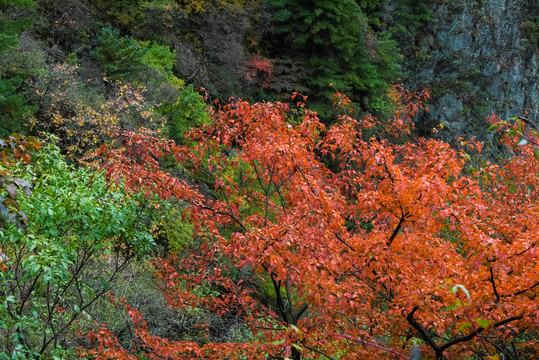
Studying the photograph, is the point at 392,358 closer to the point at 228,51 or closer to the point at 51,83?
the point at 51,83

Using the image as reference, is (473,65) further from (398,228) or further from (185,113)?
(398,228)

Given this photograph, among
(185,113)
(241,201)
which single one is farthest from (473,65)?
(241,201)

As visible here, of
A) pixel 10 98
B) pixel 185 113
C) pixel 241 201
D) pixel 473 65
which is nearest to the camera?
pixel 241 201

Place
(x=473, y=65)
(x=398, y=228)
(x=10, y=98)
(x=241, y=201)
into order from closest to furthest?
(x=398, y=228) → (x=241, y=201) → (x=10, y=98) → (x=473, y=65)

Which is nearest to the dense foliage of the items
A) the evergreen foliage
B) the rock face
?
the evergreen foliage

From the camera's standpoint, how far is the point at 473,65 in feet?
78.3

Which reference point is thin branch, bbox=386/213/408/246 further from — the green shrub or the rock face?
the rock face

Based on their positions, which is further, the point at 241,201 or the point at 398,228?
the point at 241,201

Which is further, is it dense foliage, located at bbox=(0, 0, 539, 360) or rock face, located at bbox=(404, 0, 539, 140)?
rock face, located at bbox=(404, 0, 539, 140)

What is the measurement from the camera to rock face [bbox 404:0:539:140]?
23.5 m

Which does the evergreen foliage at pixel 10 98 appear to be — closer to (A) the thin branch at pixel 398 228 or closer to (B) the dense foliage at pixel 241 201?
(B) the dense foliage at pixel 241 201

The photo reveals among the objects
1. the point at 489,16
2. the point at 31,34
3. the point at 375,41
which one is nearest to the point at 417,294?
the point at 31,34

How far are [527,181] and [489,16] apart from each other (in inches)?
913

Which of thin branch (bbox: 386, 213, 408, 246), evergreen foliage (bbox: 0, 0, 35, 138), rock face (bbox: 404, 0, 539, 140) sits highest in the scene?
rock face (bbox: 404, 0, 539, 140)
